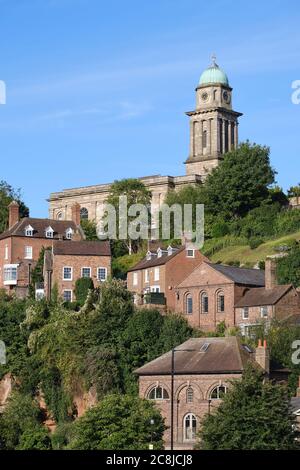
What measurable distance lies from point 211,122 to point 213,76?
5.04 metres

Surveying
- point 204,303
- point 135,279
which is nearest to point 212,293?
point 204,303

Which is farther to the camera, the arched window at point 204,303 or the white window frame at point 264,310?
the arched window at point 204,303

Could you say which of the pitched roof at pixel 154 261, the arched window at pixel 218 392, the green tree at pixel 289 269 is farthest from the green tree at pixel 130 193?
the arched window at pixel 218 392

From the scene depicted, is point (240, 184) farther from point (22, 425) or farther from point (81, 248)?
point (22, 425)

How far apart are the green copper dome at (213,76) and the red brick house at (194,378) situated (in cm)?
5934

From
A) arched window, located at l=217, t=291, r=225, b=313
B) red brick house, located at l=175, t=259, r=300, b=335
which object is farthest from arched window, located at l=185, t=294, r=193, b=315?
arched window, located at l=217, t=291, r=225, b=313

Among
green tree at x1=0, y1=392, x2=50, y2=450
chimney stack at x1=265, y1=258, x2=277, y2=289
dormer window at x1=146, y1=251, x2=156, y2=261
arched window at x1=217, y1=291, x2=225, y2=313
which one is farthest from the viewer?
dormer window at x1=146, y1=251, x2=156, y2=261

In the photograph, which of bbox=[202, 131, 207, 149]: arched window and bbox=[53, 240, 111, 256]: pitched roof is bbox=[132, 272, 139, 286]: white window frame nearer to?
bbox=[53, 240, 111, 256]: pitched roof

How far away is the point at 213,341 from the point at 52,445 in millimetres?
11089

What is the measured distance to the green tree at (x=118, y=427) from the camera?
245 feet

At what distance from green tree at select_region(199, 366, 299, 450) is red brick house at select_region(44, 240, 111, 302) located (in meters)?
32.7

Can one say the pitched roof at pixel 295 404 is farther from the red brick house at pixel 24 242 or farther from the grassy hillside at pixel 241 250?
the red brick house at pixel 24 242

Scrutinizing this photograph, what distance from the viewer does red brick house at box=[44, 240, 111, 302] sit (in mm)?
104375

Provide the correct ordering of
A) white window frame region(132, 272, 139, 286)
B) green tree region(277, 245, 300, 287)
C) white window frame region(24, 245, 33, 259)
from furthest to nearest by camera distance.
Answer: white window frame region(24, 245, 33, 259)
white window frame region(132, 272, 139, 286)
green tree region(277, 245, 300, 287)
